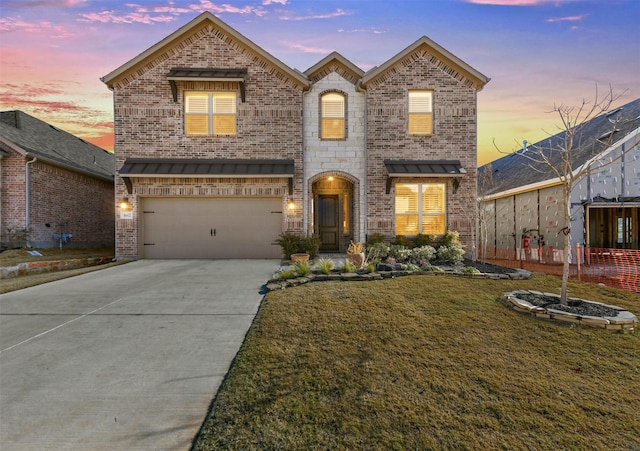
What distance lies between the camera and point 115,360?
151 inches

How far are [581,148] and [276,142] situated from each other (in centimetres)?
1341

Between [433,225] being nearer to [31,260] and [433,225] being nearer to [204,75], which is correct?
[204,75]

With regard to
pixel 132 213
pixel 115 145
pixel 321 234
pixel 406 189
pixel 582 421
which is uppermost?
pixel 115 145

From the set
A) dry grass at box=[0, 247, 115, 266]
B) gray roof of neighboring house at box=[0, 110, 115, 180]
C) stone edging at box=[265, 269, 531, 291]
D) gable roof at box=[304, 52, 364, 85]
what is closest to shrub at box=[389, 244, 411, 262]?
stone edging at box=[265, 269, 531, 291]

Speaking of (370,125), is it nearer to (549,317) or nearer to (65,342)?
(549,317)

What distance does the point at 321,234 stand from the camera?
1346 cm

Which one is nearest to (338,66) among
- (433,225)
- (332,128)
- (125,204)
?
(332,128)

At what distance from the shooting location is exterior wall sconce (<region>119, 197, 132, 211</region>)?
1164 cm

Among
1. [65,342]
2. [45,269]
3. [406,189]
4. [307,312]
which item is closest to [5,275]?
[45,269]

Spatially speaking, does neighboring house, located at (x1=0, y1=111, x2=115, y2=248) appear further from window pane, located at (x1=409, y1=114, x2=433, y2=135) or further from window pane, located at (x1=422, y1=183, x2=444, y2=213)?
window pane, located at (x1=422, y1=183, x2=444, y2=213)

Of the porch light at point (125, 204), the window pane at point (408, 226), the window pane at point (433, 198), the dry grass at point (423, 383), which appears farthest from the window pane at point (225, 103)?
the dry grass at point (423, 383)

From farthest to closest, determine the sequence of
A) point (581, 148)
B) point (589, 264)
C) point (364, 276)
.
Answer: point (581, 148) → point (589, 264) → point (364, 276)

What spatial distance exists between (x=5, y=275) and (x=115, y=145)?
5.35m

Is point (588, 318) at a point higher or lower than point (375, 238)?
lower
